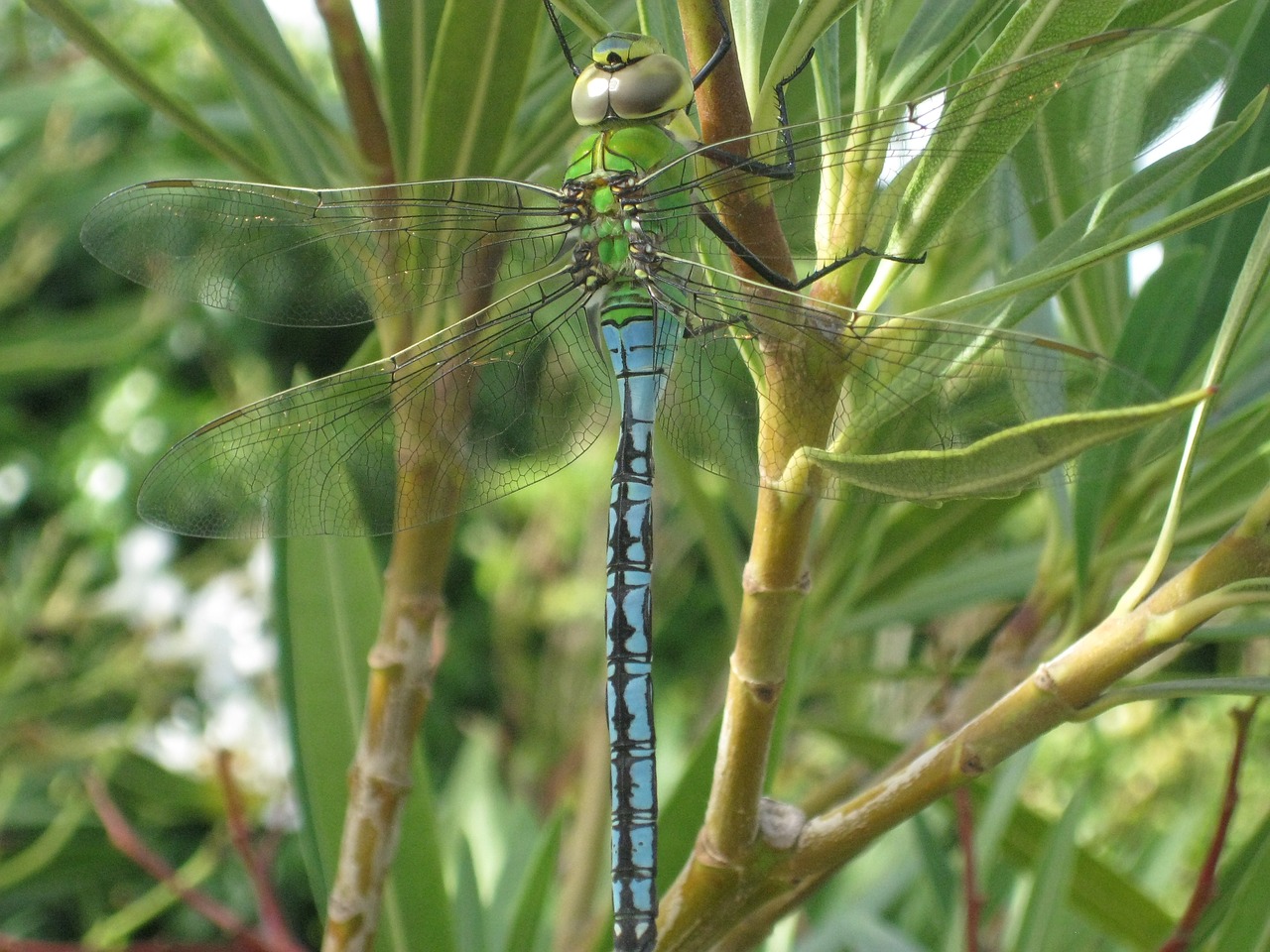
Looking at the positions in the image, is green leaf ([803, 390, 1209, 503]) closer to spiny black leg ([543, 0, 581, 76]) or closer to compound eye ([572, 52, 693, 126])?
compound eye ([572, 52, 693, 126])

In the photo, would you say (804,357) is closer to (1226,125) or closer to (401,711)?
(1226,125)

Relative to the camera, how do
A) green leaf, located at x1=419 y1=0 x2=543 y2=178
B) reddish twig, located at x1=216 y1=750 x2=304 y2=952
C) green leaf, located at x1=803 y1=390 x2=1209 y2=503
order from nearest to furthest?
green leaf, located at x1=803 y1=390 x2=1209 y2=503 → green leaf, located at x1=419 y1=0 x2=543 y2=178 → reddish twig, located at x1=216 y1=750 x2=304 y2=952

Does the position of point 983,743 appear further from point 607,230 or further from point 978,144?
point 607,230

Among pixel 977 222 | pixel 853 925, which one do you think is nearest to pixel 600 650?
pixel 853 925

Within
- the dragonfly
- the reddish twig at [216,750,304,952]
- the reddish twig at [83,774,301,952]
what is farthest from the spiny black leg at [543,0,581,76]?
the reddish twig at [83,774,301,952]

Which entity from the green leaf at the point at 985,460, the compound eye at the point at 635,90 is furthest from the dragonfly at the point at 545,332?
the green leaf at the point at 985,460

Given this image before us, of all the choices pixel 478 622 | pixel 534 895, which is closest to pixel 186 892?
pixel 534 895

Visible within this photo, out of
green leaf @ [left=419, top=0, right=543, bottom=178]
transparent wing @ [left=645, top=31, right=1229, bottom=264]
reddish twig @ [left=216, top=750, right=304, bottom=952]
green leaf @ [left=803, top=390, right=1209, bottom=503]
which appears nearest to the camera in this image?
green leaf @ [left=803, top=390, right=1209, bottom=503]

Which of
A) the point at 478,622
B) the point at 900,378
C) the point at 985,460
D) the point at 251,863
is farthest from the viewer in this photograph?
the point at 478,622
